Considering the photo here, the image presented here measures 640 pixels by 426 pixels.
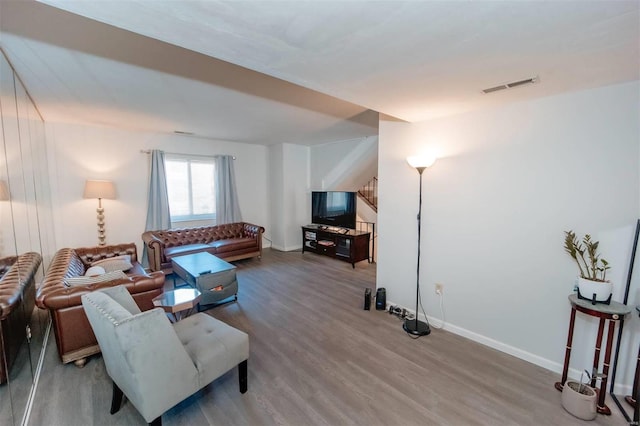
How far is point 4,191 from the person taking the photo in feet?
5.65

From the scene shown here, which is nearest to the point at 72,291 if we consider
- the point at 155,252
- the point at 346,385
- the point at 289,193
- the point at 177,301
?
the point at 177,301

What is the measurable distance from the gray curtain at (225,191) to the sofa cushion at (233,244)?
67 centimetres

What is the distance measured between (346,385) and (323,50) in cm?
236

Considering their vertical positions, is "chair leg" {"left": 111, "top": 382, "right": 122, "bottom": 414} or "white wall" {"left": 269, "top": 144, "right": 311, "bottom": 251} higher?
"white wall" {"left": 269, "top": 144, "right": 311, "bottom": 251}

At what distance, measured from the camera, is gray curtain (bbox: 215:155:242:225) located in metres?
5.60

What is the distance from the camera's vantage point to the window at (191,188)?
17.0ft

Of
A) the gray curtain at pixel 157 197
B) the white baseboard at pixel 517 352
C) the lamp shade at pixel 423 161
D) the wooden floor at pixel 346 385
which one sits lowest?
the wooden floor at pixel 346 385

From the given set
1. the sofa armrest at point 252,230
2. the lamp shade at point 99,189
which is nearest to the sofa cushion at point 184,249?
the sofa armrest at point 252,230

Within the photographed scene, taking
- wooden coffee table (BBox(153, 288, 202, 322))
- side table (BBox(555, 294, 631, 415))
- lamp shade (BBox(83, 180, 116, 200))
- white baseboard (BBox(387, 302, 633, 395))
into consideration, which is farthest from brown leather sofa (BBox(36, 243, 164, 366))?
side table (BBox(555, 294, 631, 415))

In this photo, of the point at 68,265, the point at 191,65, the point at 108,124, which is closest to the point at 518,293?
the point at 191,65

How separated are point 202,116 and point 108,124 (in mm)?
1793

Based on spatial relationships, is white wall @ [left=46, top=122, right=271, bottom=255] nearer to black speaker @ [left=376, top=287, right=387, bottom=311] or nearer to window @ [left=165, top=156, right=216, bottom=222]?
window @ [left=165, top=156, right=216, bottom=222]

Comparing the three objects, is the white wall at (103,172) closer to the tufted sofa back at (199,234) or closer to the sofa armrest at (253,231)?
the tufted sofa back at (199,234)

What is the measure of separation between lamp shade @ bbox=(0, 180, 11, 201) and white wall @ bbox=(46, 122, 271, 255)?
3.00m
